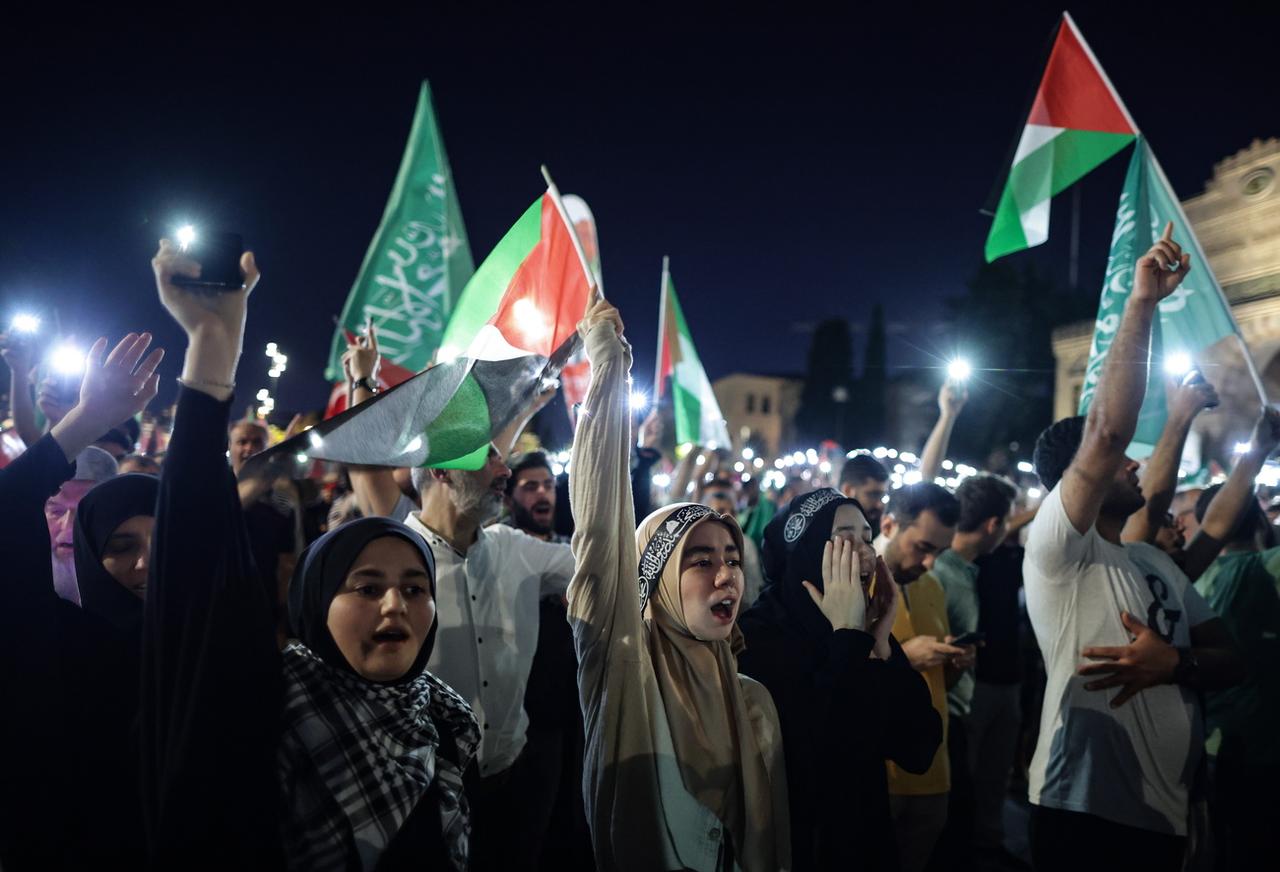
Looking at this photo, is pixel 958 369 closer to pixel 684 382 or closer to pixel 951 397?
pixel 951 397

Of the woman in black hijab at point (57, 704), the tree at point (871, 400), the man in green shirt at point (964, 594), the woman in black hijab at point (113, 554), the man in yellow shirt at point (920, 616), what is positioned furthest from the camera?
the tree at point (871, 400)

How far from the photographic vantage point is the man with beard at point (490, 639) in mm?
3840

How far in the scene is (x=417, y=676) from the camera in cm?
245

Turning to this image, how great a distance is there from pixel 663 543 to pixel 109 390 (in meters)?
1.65

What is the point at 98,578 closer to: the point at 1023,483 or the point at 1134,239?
the point at 1134,239

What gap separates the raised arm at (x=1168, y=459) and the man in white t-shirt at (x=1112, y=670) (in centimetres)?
95

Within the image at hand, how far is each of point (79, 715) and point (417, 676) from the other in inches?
32.0

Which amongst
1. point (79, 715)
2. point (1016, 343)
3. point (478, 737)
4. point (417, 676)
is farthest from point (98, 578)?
point (1016, 343)

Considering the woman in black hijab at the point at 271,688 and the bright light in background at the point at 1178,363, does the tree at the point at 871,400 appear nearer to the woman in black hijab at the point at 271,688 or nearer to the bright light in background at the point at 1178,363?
the bright light in background at the point at 1178,363

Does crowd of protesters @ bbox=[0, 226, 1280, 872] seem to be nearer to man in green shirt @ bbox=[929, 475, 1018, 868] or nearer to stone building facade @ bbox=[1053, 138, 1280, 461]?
man in green shirt @ bbox=[929, 475, 1018, 868]

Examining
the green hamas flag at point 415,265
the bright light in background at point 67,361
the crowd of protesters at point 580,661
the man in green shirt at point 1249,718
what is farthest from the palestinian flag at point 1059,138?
the bright light in background at point 67,361

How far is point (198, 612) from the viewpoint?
179 cm

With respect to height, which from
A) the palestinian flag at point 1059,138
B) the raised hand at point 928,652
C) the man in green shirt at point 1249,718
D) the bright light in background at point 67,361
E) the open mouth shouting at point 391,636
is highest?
the palestinian flag at point 1059,138

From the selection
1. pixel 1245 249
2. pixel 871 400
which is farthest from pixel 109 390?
pixel 871 400
